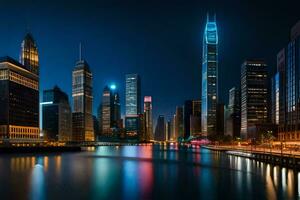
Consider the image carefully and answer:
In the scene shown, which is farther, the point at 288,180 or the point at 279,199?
the point at 288,180

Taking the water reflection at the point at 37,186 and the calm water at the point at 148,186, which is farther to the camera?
the calm water at the point at 148,186

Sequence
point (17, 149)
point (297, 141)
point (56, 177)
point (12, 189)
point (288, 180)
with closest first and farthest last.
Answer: point (12, 189), point (288, 180), point (56, 177), point (297, 141), point (17, 149)

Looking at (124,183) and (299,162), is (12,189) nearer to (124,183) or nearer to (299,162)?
(124,183)

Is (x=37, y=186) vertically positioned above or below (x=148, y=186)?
above

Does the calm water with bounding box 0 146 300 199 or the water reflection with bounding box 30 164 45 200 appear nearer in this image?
the water reflection with bounding box 30 164 45 200

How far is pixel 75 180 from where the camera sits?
70062 millimetres

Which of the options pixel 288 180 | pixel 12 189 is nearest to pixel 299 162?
pixel 288 180

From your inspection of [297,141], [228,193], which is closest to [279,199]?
[228,193]

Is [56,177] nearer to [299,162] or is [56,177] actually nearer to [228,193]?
[228,193]

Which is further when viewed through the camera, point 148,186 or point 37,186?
point 148,186

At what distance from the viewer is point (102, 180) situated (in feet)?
232

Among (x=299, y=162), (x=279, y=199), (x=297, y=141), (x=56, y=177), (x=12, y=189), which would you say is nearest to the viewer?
(x=279, y=199)

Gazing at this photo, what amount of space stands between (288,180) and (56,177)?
42059mm

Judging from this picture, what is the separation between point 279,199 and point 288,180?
55.5 ft
